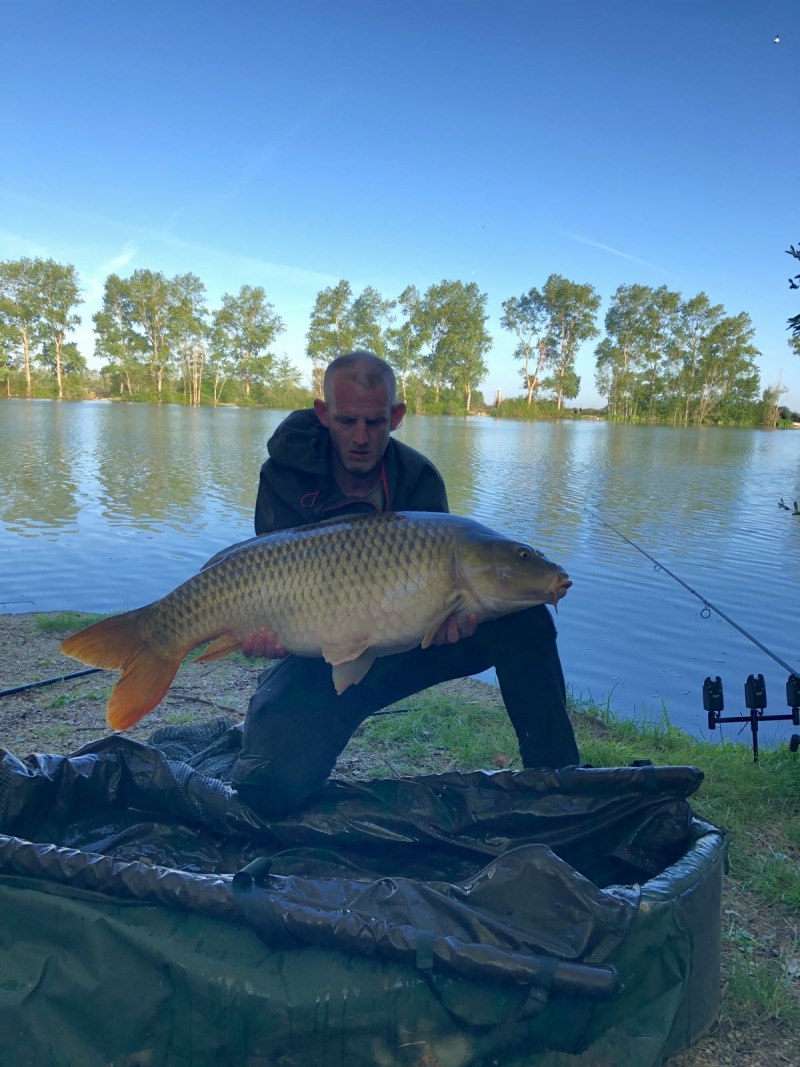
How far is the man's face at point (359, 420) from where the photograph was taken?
1.64m

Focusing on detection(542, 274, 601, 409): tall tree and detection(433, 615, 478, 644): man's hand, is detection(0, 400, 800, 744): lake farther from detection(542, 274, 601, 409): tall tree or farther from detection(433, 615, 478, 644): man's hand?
detection(542, 274, 601, 409): tall tree

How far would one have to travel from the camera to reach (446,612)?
138cm

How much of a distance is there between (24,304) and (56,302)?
1.67 metres

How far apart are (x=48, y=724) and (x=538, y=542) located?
4.61 meters

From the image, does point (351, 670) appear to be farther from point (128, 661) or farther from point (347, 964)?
point (347, 964)

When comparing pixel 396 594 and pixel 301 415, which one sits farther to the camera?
pixel 301 415

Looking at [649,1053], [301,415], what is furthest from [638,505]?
[649,1053]

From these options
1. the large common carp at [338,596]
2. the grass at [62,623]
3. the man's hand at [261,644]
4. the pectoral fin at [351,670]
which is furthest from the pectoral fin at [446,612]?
the grass at [62,623]

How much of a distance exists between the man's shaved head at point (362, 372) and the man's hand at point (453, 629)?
56cm

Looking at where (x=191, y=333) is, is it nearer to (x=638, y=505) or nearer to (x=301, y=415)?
(x=638, y=505)

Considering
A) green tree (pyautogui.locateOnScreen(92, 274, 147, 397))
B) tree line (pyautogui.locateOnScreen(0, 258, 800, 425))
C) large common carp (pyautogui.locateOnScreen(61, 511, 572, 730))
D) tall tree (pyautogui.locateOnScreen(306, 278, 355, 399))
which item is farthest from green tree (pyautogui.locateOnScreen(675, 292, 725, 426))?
large common carp (pyautogui.locateOnScreen(61, 511, 572, 730))

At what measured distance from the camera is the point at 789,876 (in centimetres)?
145

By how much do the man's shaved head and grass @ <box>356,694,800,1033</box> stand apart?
103 cm

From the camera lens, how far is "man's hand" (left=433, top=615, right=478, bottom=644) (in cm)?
142
